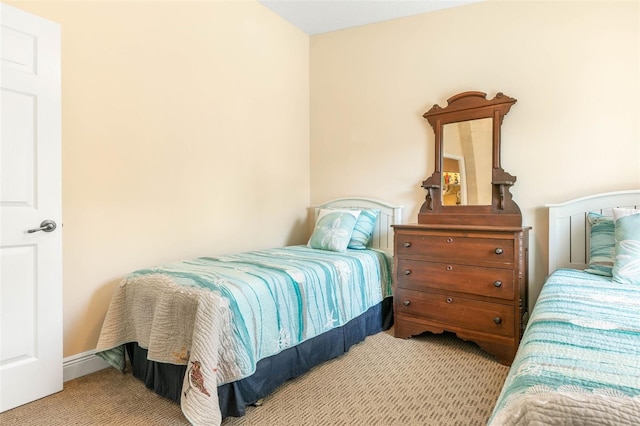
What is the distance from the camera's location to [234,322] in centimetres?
168

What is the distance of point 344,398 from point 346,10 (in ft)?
10.1

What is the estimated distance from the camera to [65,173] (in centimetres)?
207

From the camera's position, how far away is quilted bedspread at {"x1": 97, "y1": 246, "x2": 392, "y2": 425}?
1.60 m

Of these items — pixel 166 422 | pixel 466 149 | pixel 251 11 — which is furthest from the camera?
pixel 251 11

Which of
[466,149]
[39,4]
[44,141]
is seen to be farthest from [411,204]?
[39,4]

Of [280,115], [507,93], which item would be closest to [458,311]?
[507,93]

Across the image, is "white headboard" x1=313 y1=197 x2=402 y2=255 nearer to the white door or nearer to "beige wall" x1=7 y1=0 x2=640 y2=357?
"beige wall" x1=7 y1=0 x2=640 y2=357

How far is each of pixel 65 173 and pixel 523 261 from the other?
2.79 m

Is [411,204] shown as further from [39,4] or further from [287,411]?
[39,4]

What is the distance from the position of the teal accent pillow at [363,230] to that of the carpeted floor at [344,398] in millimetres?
951

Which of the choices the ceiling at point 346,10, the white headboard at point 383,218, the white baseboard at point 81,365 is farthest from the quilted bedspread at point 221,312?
the ceiling at point 346,10

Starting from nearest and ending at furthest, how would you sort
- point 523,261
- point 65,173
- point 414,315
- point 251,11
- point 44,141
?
point 44,141 → point 65,173 → point 523,261 → point 414,315 → point 251,11

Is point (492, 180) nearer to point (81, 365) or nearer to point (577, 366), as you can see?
point (577, 366)

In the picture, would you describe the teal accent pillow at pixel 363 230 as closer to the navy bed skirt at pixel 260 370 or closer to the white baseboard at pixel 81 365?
the navy bed skirt at pixel 260 370
